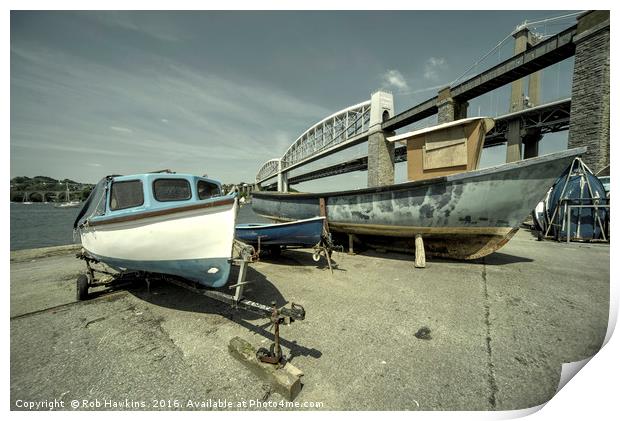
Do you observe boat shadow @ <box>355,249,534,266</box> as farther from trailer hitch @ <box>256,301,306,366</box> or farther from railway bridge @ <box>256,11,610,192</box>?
railway bridge @ <box>256,11,610,192</box>

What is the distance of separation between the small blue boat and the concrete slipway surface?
1509 millimetres

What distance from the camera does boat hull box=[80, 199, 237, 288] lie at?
352cm

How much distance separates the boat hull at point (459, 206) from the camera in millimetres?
5770

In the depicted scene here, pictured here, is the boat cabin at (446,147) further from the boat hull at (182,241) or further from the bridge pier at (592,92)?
the bridge pier at (592,92)

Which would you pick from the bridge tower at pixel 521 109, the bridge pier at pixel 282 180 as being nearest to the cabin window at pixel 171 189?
the bridge tower at pixel 521 109

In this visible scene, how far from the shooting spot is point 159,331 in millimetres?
3510

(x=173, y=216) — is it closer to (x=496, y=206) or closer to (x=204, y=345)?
(x=204, y=345)

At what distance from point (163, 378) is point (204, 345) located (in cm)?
62

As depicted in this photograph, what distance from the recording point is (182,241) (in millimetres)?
3570

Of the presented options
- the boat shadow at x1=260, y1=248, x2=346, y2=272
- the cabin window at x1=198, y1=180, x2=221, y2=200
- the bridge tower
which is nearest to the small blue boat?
the boat shadow at x1=260, y1=248, x2=346, y2=272

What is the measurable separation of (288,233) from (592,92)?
1724cm

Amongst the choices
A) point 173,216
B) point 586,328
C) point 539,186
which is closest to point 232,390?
point 173,216

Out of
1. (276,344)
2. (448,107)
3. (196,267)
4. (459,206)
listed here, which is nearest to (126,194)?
(196,267)

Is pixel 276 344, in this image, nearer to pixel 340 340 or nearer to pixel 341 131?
pixel 340 340
